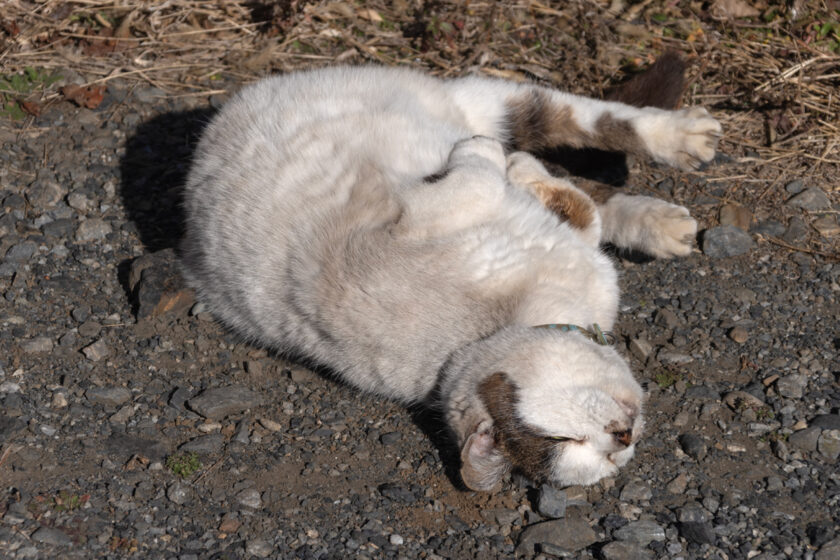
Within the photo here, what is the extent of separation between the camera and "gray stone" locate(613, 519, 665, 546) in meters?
3.19

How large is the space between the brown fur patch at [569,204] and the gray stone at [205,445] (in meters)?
1.70

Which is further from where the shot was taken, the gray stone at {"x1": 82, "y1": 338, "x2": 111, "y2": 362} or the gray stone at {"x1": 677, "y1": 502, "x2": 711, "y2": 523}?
the gray stone at {"x1": 82, "y1": 338, "x2": 111, "y2": 362}

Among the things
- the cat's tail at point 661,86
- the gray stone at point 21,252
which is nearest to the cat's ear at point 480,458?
the cat's tail at point 661,86

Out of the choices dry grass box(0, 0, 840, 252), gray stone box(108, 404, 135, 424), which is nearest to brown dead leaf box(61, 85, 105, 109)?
dry grass box(0, 0, 840, 252)

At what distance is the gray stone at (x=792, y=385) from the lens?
3.70 metres

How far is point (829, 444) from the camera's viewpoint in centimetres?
348

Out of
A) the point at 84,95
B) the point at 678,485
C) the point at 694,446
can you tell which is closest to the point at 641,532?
the point at 678,485

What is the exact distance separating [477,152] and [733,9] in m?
2.72

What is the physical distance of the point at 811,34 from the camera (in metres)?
5.30

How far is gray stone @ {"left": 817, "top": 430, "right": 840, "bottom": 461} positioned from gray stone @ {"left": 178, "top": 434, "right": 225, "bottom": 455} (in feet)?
7.66

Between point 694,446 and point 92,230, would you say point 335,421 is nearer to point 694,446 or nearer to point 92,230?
point 694,446

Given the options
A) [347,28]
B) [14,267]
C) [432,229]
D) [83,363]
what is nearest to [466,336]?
[432,229]

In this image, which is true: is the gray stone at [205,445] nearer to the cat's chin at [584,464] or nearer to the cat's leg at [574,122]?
the cat's chin at [584,464]

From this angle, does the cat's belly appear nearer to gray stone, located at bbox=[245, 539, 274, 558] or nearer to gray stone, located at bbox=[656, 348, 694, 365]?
gray stone, located at bbox=[656, 348, 694, 365]
